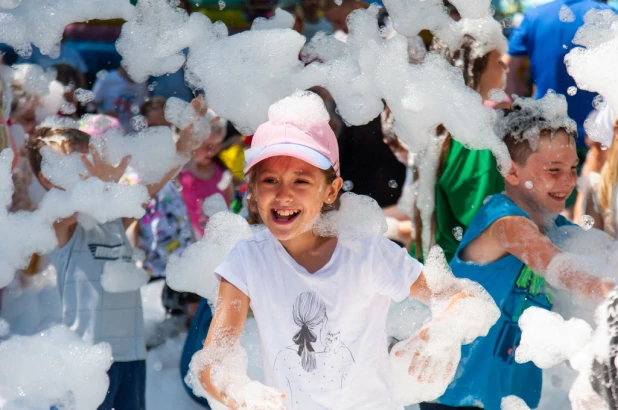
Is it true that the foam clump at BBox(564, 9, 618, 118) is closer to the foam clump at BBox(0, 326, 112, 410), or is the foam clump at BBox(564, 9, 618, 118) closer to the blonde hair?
the blonde hair

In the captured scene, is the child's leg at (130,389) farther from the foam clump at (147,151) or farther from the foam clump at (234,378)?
the foam clump at (234,378)

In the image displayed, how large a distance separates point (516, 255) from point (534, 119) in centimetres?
39

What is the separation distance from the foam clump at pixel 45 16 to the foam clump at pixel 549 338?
1.29 meters

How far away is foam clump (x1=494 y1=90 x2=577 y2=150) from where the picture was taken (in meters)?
2.23

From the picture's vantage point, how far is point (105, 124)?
277cm

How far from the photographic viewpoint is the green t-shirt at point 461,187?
2518 mm

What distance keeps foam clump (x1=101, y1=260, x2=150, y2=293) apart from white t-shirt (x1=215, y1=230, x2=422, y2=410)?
76 cm

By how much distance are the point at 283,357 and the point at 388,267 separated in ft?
0.89

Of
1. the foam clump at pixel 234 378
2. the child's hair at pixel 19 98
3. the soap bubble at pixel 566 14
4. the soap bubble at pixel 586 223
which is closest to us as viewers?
the foam clump at pixel 234 378

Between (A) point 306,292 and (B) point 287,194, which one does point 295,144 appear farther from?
(A) point 306,292

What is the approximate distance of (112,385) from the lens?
7.93 ft

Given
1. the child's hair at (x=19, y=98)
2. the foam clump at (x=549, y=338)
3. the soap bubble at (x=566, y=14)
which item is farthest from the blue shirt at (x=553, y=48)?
the child's hair at (x=19, y=98)

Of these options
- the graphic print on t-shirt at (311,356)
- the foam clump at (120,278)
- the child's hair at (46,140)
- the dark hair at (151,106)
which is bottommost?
the dark hair at (151,106)

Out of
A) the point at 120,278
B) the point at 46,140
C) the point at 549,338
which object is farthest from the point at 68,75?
the point at 549,338
